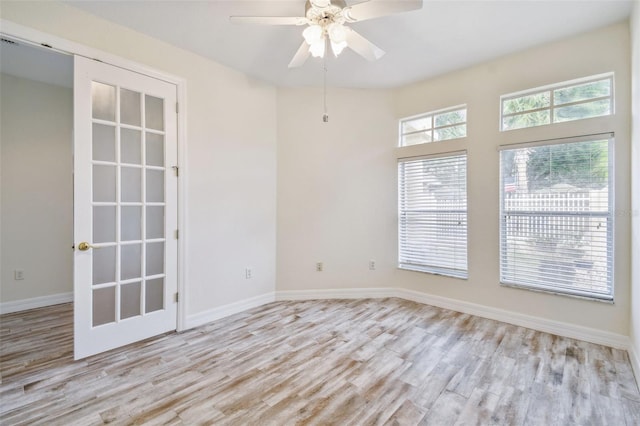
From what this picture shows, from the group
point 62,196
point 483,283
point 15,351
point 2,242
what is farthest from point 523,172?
point 2,242

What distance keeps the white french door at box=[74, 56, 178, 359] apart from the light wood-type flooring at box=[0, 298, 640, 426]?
1.02ft

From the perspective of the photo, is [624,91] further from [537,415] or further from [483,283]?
[537,415]

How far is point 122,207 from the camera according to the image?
2689 mm

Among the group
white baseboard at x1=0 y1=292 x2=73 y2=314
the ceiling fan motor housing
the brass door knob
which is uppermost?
the ceiling fan motor housing

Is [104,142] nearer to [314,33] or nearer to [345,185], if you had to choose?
[314,33]

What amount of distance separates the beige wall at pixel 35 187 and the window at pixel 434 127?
464cm

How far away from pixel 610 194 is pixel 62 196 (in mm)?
6257

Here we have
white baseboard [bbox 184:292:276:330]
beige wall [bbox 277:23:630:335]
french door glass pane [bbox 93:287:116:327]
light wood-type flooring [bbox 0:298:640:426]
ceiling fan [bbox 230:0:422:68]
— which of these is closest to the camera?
light wood-type flooring [bbox 0:298:640:426]

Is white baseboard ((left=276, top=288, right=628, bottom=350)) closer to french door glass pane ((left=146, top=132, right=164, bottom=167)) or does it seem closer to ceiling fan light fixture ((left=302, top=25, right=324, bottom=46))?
french door glass pane ((left=146, top=132, right=164, bottom=167))

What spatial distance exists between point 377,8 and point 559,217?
2631 mm

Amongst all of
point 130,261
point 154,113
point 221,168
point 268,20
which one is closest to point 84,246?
point 130,261

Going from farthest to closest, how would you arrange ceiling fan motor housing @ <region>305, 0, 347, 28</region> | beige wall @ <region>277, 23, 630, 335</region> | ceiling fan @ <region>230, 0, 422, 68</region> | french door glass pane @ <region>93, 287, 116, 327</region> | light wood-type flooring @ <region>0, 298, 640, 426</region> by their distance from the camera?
beige wall @ <region>277, 23, 630, 335</region> < french door glass pane @ <region>93, 287, 116, 327</region> < ceiling fan motor housing @ <region>305, 0, 347, 28</region> < ceiling fan @ <region>230, 0, 422, 68</region> < light wood-type flooring @ <region>0, 298, 640, 426</region>

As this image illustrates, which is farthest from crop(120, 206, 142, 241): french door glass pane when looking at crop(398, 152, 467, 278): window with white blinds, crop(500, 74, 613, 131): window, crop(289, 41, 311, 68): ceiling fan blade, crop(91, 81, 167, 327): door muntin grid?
crop(500, 74, 613, 131): window

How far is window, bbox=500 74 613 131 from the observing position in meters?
2.74
